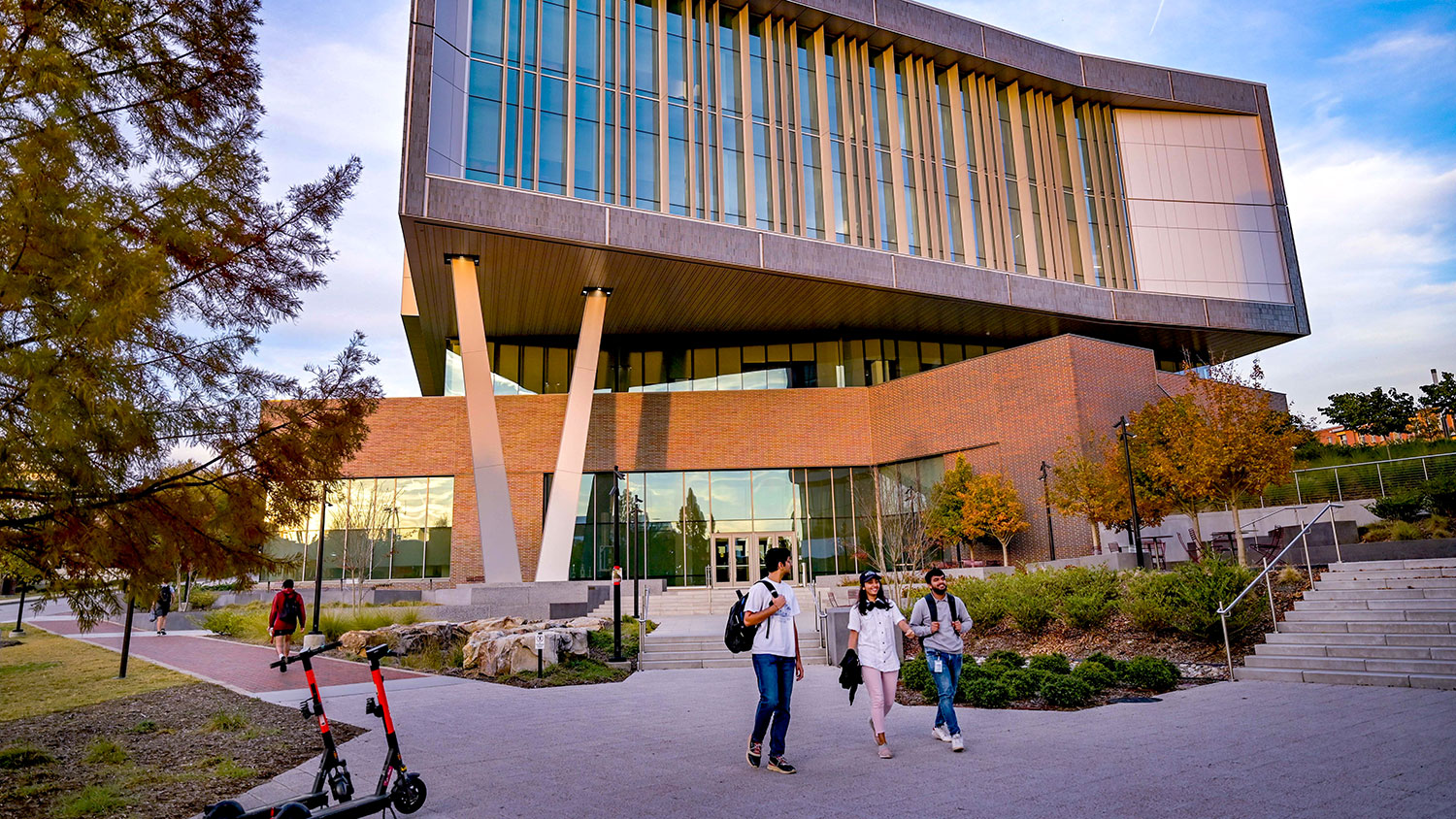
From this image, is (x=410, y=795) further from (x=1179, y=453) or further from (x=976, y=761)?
(x=1179, y=453)

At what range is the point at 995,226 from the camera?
35906mm

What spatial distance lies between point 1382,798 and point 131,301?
27.3 feet

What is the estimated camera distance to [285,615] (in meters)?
15.3

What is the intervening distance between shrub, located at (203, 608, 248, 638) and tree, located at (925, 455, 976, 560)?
74.7 ft

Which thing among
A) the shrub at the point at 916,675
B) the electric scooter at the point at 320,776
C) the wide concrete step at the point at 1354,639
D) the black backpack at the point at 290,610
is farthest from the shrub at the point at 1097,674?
the black backpack at the point at 290,610

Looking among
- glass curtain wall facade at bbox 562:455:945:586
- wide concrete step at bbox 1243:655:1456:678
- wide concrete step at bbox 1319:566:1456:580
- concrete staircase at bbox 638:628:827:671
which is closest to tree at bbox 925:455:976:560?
glass curtain wall facade at bbox 562:455:945:586

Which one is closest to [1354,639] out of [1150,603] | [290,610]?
[1150,603]

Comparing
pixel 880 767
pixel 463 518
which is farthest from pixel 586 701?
pixel 463 518

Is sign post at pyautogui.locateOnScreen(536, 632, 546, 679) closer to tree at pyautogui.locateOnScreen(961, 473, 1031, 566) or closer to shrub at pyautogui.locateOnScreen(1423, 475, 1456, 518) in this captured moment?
tree at pyautogui.locateOnScreen(961, 473, 1031, 566)

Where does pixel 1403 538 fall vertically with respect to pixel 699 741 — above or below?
above

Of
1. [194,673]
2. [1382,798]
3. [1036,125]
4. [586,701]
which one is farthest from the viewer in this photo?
[1036,125]

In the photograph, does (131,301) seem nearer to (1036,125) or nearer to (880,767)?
(880,767)

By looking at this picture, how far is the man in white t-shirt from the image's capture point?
7.06 m

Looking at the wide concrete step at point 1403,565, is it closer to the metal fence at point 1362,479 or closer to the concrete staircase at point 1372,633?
the concrete staircase at point 1372,633
